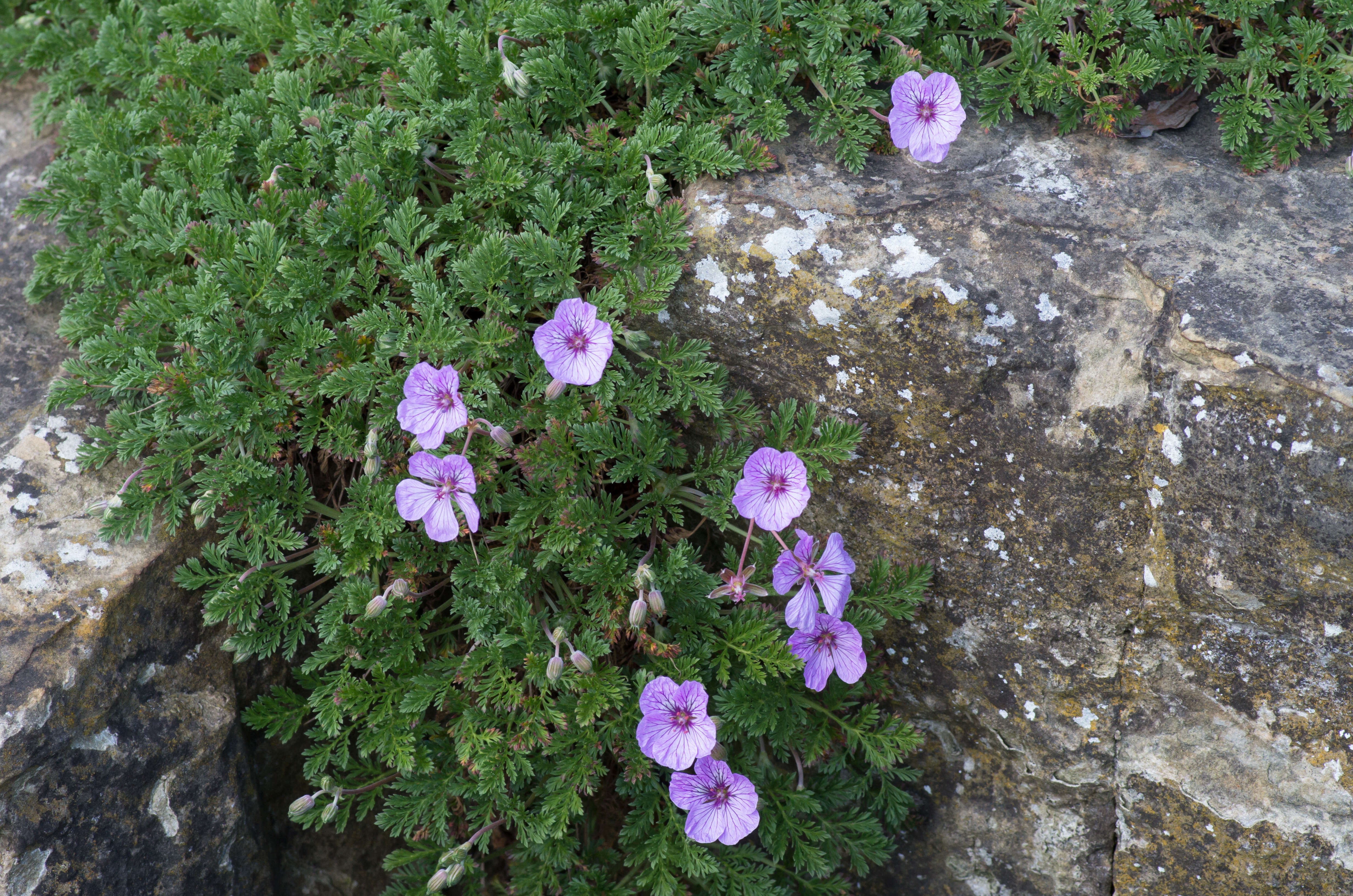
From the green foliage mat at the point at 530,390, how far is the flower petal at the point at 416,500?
8.2 inches

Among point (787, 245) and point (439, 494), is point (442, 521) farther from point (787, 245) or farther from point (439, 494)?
point (787, 245)

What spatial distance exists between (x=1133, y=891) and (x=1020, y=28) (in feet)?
9.24

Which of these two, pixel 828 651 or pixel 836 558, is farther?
pixel 828 651

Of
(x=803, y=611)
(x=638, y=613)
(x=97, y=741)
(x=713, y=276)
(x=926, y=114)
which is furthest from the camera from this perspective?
(x=713, y=276)

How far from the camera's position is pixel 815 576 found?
251 cm

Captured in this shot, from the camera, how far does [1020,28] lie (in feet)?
9.50

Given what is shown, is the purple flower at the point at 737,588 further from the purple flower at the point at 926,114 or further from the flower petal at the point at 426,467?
the purple flower at the point at 926,114

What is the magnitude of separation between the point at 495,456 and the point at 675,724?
965 mm

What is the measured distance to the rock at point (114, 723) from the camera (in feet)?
8.46

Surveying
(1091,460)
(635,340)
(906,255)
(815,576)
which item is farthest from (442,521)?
(1091,460)

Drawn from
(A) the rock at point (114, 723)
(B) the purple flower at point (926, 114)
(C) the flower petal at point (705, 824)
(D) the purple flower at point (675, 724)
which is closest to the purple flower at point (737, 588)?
(D) the purple flower at point (675, 724)

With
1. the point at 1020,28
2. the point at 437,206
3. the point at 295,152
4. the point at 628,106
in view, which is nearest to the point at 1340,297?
the point at 1020,28

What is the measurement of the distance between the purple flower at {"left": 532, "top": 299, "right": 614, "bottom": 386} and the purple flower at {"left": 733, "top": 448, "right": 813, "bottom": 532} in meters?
0.52

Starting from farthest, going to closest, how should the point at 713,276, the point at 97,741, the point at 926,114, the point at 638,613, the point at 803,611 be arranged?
the point at 713,276 < the point at 926,114 < the point at 97,741 < the point at 638,613 < the point at 803,611
